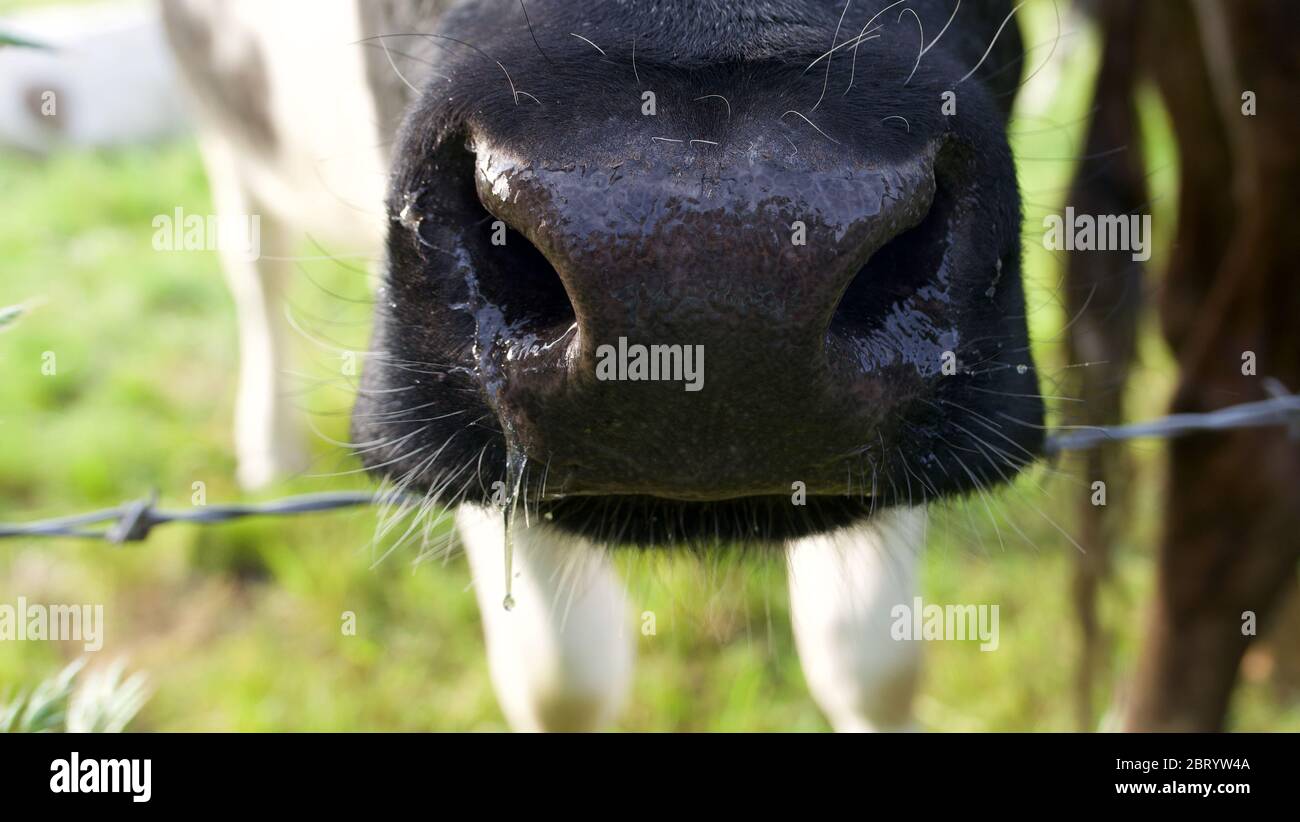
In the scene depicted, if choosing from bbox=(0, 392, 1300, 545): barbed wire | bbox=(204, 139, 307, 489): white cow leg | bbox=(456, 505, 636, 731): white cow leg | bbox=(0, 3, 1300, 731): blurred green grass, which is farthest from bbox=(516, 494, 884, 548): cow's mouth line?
bbox=(204, 139, 307, 489): white cow leg

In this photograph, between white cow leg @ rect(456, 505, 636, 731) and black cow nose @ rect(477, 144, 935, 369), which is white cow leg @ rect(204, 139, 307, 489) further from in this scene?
black cow nose @ rect(477, 144, 935, 369)

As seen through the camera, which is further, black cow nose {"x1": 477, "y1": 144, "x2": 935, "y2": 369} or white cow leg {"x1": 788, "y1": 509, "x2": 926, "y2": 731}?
white cow leg {"x1": 788, "y1": 509, "x2": 926, "y2": 731}

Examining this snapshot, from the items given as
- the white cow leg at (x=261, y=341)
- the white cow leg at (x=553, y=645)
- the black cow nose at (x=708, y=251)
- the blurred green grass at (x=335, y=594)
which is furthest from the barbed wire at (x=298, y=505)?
the white cow leg at (x=261, y=341)

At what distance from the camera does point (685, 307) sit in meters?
1.00

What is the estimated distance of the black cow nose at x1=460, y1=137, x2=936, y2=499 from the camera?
100 centimetres

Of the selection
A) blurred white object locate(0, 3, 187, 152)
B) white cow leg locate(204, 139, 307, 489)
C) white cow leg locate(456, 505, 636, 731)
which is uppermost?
blurred white object locate(0, 3, 187, 152)

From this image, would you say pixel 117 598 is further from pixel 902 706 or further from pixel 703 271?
pixel 703 271

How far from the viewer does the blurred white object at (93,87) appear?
211 inches

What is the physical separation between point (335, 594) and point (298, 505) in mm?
1367

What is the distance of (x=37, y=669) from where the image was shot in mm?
2812

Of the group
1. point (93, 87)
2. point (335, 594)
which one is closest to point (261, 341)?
point (335, 594)

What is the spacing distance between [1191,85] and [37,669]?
2.94m

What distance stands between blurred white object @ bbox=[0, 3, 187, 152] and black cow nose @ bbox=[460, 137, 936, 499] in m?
4.89
